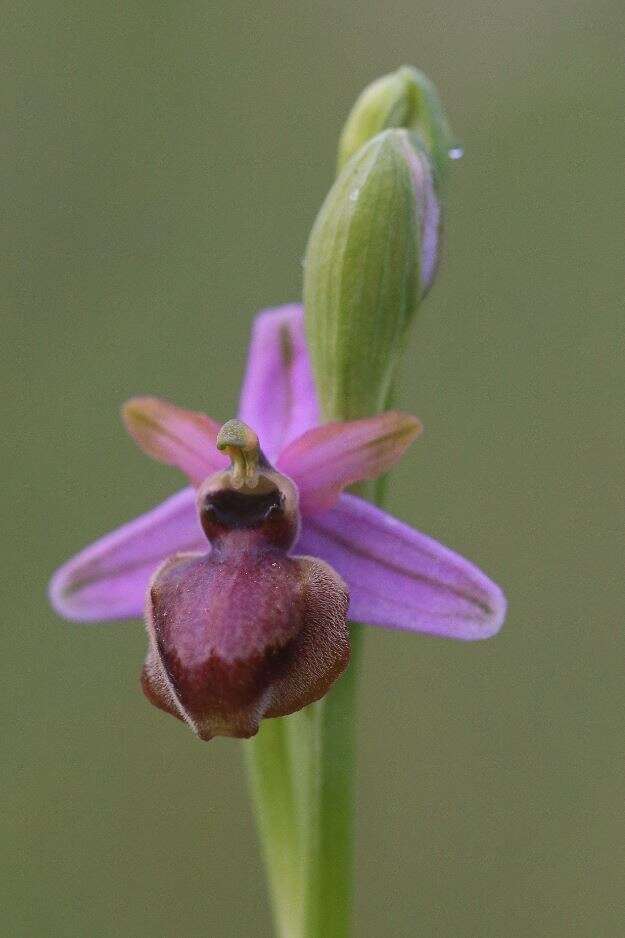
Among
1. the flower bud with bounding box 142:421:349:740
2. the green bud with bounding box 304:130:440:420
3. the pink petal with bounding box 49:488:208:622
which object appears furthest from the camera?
the pink petal with bounding box 49:488:208:622

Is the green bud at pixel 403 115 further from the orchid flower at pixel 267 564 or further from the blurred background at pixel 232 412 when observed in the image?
the blurred background at pixel 232 412

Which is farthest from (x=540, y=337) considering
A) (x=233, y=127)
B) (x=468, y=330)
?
(x=233, y=127)

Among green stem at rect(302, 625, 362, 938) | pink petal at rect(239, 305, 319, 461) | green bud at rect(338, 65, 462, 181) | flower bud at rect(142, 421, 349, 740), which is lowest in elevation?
green stem at rect(302, 625, 362, 938)

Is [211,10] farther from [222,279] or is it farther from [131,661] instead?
[131,661]

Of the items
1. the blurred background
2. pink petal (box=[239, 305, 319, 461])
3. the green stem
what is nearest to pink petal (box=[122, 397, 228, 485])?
pink petal (box=[239, 305, 319, 461])

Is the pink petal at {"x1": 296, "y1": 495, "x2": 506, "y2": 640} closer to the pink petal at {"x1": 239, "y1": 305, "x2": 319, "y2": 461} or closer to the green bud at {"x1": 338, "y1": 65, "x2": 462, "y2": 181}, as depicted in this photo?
the pink petal at {"x1": 239, "y1": 305, "x2": 319, "y2": 461}

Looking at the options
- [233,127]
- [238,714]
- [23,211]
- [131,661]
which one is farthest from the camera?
[233,127]

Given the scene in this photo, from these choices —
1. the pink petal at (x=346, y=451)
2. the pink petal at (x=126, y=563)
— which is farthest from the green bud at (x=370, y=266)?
the pink petal at (x=126, y=563)
